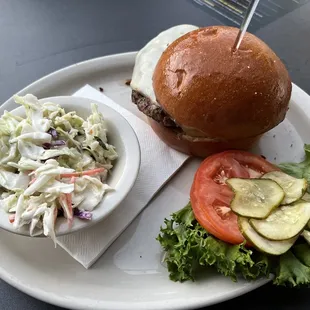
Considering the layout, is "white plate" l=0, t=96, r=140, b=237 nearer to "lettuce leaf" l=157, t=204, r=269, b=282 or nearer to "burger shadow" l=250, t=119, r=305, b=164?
"lettuce leaf" l=157, t=204, r=269, b=282

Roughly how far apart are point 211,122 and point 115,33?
0.98 metres

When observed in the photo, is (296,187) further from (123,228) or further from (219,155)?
(123,228)

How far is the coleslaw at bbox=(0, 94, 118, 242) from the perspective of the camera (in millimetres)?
1399

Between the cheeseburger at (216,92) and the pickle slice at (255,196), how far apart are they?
0.73 feet

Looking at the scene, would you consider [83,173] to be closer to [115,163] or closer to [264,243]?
[115,163]

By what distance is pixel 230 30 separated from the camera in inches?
68.7

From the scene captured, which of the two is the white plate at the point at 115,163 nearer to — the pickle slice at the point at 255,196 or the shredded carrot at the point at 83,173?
the shredded carrot at the point at 83,173

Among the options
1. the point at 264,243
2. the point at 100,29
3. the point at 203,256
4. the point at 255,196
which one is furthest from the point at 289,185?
the point at 100,29

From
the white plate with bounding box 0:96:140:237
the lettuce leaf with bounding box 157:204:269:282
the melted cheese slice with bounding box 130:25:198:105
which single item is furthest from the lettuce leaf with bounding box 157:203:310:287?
the melted cheese slice with bounding box 130:25:198:105

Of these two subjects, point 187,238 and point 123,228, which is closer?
point 187,238

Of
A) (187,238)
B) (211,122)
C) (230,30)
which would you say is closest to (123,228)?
(187,238)

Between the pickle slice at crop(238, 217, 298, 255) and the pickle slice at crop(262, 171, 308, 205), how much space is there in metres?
0.13

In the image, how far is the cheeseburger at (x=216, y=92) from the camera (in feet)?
5.26

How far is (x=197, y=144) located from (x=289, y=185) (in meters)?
0.37
